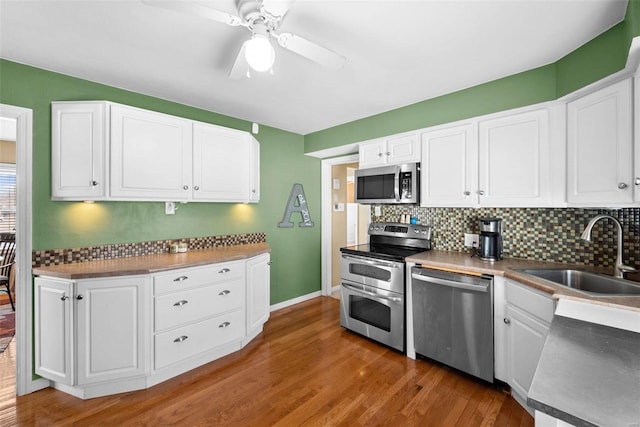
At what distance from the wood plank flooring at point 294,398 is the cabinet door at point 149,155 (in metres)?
1.55

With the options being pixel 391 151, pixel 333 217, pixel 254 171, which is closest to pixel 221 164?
pixel 254 171

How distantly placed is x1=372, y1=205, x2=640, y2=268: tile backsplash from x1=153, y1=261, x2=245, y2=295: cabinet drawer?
6.82 ft

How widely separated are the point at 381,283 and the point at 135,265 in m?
2.13

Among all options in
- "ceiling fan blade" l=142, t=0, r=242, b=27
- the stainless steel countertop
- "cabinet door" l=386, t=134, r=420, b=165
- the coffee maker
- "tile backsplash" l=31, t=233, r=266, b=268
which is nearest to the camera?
the stainless steel countertop

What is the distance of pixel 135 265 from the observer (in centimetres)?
220

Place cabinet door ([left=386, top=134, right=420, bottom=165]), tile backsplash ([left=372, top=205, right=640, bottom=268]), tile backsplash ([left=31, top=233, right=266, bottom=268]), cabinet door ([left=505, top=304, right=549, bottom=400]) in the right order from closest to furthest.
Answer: cabinet door ([left=505, top=304, right=549, bottom=400]) < tile backsplash ([left=372, top=205, right=640, bottom=268]) < tile backsplash ([left=31, top=233, right=266, bottom=268]) < cabinet door ([left=386, top=134, right=420, bottom=165])

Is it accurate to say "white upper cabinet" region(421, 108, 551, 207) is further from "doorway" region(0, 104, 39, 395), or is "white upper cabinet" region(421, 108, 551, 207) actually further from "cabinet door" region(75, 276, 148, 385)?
"doorway" region(0, 104, 39, 395)

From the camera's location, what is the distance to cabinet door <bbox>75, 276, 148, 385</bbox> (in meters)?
1.99

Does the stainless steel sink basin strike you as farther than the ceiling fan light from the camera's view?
Yes

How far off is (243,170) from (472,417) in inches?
112

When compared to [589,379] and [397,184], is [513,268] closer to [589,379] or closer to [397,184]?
[397,184]

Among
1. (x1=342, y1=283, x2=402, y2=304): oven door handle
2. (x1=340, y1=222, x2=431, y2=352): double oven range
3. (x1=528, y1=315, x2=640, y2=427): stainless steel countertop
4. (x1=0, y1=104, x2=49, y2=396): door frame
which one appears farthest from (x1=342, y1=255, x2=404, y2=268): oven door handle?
(x1=0, y1=104, x2=49, y2=396): door frame

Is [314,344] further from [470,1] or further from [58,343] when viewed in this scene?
[470,1]

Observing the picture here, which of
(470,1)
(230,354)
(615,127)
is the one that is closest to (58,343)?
(230,354)
